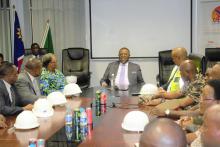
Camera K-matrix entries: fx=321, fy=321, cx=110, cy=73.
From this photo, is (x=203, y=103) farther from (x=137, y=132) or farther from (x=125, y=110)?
(x=125, y=110)

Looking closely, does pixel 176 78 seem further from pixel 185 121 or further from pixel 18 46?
pixel 18 46

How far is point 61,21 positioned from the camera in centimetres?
621

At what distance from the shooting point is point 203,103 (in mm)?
1738

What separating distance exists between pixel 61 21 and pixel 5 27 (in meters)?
1.08

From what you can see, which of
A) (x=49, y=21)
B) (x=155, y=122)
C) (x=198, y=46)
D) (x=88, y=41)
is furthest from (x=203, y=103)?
(x=49, y=21)

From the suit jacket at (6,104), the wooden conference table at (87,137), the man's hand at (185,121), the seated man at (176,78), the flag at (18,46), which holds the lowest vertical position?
the wooden conference table at (87,137)

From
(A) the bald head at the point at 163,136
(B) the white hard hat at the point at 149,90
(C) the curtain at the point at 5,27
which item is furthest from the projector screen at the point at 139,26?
(A) the bald head at the point at 163,136

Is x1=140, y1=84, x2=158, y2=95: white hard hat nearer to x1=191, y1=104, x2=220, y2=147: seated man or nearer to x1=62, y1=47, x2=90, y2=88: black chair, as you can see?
x1=191, y1=104, x2=220, y2=147: seated man

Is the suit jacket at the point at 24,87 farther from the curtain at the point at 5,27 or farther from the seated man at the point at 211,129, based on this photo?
the curtain at the point at 5,27

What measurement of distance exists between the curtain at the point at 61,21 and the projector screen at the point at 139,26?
0.34 metres

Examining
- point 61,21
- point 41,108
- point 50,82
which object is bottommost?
point 41,108

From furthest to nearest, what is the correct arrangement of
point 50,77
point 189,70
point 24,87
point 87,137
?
1. point 50,77
2. point 24,87
3. point 189,70
4. point 87,137

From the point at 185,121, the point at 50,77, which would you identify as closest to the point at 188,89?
the point at 185,121

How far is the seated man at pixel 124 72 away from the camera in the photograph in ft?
16.0
